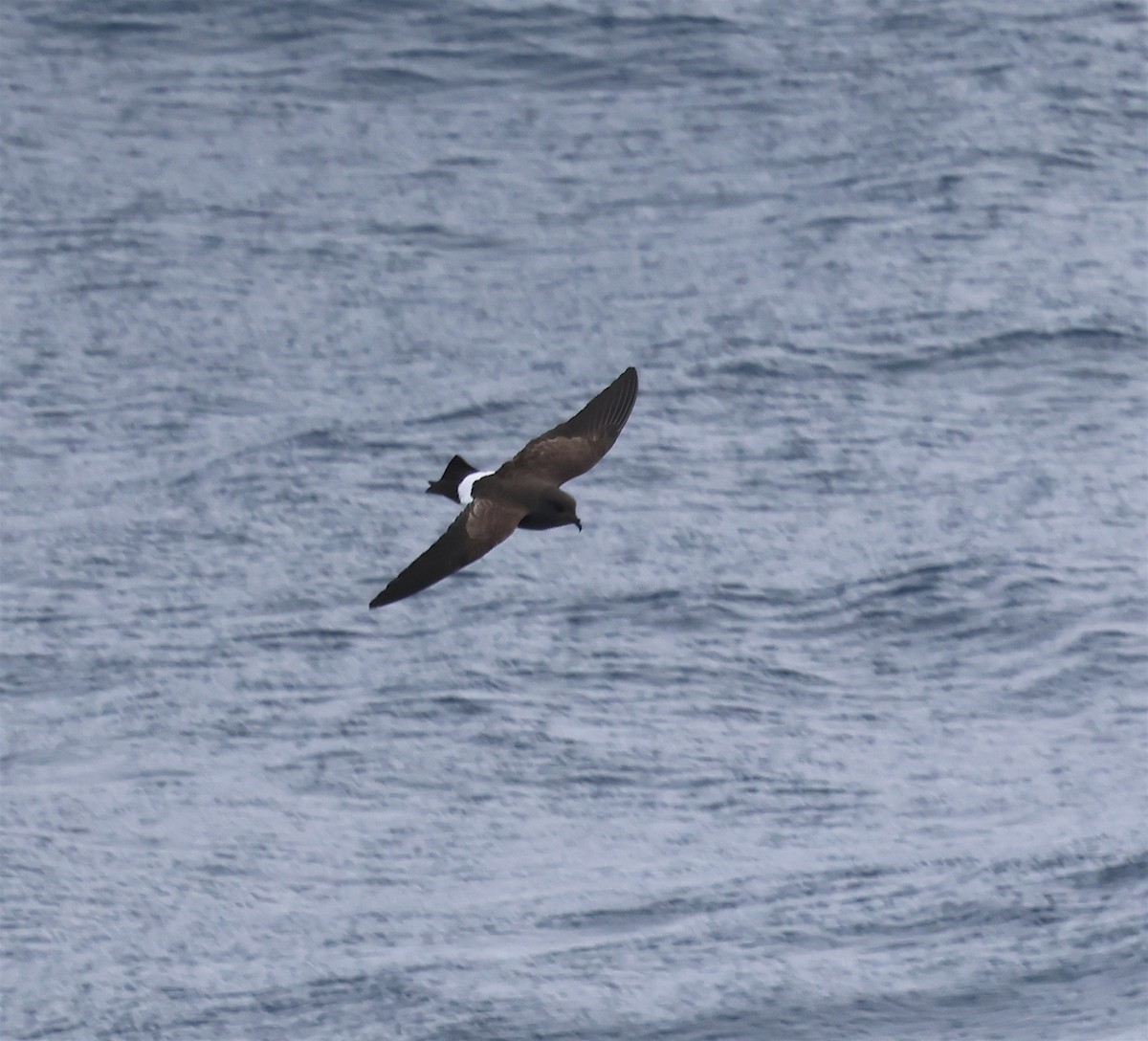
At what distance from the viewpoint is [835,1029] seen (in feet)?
38.4

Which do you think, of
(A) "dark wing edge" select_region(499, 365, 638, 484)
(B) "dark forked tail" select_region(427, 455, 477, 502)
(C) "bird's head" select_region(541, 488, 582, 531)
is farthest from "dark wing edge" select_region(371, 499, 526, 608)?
(A) "dark wing edge" select_region(499, 365, 638, 484)

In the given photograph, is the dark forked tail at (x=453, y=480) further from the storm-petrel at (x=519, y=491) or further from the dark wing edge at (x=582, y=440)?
the dark wing edge at (x=582, y=440)

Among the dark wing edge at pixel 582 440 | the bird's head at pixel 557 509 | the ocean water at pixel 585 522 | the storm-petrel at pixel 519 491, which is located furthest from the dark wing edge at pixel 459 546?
the ocean water at pixel 585 522

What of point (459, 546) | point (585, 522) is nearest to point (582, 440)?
point (459, 546)

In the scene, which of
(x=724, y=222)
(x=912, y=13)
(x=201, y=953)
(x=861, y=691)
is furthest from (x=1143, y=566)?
(x=201, y=953)

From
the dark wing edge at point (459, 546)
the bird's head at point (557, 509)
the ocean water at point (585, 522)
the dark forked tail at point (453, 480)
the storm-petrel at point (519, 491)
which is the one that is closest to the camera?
the dark wing edge at point (459, 546)

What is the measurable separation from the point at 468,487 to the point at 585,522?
4190mm

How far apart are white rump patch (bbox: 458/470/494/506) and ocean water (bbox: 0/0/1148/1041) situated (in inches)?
108

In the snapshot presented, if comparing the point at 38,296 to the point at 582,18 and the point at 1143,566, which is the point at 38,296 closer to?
the point at 582,18

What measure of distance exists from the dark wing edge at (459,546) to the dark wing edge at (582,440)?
1.88 ft

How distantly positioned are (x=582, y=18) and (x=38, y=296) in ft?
13.6

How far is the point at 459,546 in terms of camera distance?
30.8 ft

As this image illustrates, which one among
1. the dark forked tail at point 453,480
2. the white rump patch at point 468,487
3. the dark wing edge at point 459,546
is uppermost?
the dark wing edge at point 459,546

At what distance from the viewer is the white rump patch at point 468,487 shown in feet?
32.8
